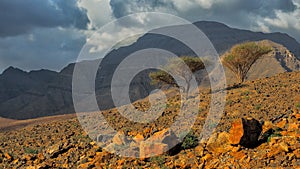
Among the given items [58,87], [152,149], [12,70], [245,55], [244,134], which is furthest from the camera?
[12,70]

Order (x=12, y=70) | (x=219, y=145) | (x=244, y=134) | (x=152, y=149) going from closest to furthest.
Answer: (x=244, y=134) → (x=219, y=145) → (x=152, y=149) → (x=12, y=70)

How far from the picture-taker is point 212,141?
472 inches

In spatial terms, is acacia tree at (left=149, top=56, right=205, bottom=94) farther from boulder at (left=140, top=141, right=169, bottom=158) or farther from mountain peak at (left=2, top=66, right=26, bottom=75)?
mountain peak at (left=2, top=66, right=26, bottom=75)

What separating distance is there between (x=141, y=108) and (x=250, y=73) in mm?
92784

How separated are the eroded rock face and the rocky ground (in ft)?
0.10

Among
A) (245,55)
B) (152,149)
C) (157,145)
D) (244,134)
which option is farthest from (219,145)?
(245,55)

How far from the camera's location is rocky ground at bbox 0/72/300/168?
422 inches

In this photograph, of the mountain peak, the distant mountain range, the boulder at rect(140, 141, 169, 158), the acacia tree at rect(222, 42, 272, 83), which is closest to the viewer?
the boulder at rect(140, 141, 169, 158)

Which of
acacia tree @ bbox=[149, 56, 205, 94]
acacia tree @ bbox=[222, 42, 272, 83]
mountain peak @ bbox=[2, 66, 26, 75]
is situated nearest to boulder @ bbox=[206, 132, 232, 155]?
acacia tree @ bbox=[149, 56, 205, 94]

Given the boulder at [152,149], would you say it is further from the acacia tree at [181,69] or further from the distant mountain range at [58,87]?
the distant mountain range at [58,87]

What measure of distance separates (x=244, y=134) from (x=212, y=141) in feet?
3.86

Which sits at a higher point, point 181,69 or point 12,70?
point 12,70

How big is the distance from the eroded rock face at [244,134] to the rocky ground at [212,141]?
0.03 metres

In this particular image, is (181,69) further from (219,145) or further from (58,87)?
(58,87)
